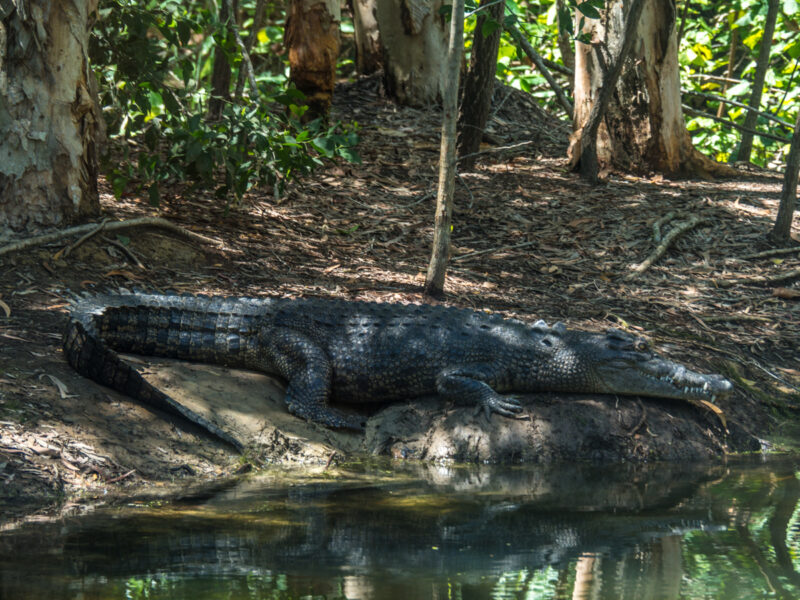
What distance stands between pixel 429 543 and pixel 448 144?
3.49 meters

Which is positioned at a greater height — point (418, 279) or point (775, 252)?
point (775, 252)

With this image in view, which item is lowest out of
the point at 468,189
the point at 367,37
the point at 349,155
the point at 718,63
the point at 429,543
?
the point at 429,543

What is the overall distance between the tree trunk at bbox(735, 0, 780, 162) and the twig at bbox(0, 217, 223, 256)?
712cm

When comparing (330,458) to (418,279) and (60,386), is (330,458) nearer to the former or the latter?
(60,386)

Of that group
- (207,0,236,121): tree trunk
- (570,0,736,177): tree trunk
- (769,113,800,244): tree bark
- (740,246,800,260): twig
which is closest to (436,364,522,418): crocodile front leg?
(740,246,800,260): twig

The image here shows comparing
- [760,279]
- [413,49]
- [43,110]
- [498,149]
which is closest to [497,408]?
[760,279]

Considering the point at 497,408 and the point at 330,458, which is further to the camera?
the point at 497,408

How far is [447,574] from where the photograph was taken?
2.78m

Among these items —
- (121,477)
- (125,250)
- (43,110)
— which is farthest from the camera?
(125,250)

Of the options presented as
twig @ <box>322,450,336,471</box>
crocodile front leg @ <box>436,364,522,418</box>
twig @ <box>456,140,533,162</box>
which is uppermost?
twig @ <box>456,140,533,162</box>

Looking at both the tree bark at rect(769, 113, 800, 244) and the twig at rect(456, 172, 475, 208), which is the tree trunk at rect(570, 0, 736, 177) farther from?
the tree bark at rect(769, 113, 800, 244)

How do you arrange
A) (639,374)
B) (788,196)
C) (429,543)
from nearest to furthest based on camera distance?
1. (429,543)
2. (639,374)
3. (788,196)

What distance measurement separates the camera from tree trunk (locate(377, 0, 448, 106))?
10.3 meters

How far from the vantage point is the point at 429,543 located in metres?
3.11
